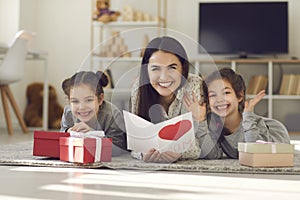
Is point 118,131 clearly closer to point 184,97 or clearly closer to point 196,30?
point 184,97

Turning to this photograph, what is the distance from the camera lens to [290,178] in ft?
5.22

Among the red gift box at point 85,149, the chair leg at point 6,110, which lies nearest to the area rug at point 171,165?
the red gift box at point 85,149

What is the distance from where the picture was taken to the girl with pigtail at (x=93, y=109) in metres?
1.83

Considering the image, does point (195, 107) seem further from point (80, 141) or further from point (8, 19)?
point (8, 19)

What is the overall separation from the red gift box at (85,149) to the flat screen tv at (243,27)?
275 centimetres

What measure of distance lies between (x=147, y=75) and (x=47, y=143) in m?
0.43

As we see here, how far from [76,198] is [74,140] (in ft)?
1.82

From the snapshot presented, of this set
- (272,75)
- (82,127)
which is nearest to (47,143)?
(82,127)

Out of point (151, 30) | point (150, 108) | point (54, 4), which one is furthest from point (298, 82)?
A: point (150, 108)

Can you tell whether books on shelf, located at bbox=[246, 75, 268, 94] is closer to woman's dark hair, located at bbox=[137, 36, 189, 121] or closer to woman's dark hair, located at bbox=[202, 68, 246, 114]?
woman's dark hair, located at bbox=[202, 68, 246, 114]

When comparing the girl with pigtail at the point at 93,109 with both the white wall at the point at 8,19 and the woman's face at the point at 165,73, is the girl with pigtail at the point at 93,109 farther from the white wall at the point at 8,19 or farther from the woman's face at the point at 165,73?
the white wall at the point at 8,19

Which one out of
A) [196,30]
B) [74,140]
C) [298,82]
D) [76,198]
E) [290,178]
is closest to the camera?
[76,198]

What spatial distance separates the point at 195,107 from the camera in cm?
177

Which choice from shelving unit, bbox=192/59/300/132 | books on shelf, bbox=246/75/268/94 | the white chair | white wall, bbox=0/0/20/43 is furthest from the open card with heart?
white wall, bbox=0/0/20/43
